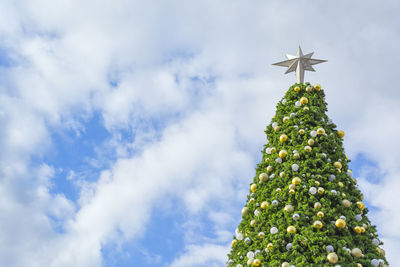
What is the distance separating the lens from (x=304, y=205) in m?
7.71

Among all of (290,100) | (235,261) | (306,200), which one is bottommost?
(235,261)

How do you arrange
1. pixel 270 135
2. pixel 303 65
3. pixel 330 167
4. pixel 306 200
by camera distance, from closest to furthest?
pixel 306 200
pixel 330 167
pixel 270 135
pixel 303 65

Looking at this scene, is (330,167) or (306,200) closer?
(306,200)

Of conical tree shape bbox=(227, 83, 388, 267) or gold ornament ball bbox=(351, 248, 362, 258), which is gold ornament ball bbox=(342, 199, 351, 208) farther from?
gold ornament ball bbox=(351, 248, 362, 258)

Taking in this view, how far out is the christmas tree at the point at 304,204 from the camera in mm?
7141

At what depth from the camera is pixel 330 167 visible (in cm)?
840

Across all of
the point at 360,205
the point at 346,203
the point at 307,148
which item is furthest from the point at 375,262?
the point at 307,148

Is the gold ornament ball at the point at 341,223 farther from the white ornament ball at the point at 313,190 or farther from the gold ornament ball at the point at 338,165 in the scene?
the gold ornament ball at the point at 338,165

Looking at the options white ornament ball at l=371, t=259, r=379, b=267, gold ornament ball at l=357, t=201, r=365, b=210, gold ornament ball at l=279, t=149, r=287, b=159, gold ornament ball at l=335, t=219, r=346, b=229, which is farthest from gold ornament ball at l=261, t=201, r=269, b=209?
white ornament ball at l=371, t=259, r=379, b=267

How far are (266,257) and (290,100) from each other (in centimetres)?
455

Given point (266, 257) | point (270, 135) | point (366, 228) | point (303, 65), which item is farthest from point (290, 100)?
point (266, 257)

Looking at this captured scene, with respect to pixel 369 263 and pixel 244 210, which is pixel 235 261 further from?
pixel 369 263

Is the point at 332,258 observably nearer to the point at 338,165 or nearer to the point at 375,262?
the point at 375,262

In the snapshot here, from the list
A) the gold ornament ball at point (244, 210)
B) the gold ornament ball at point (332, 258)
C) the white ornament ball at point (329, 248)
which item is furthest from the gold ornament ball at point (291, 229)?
the gold ornament ball at point (244, 210)
